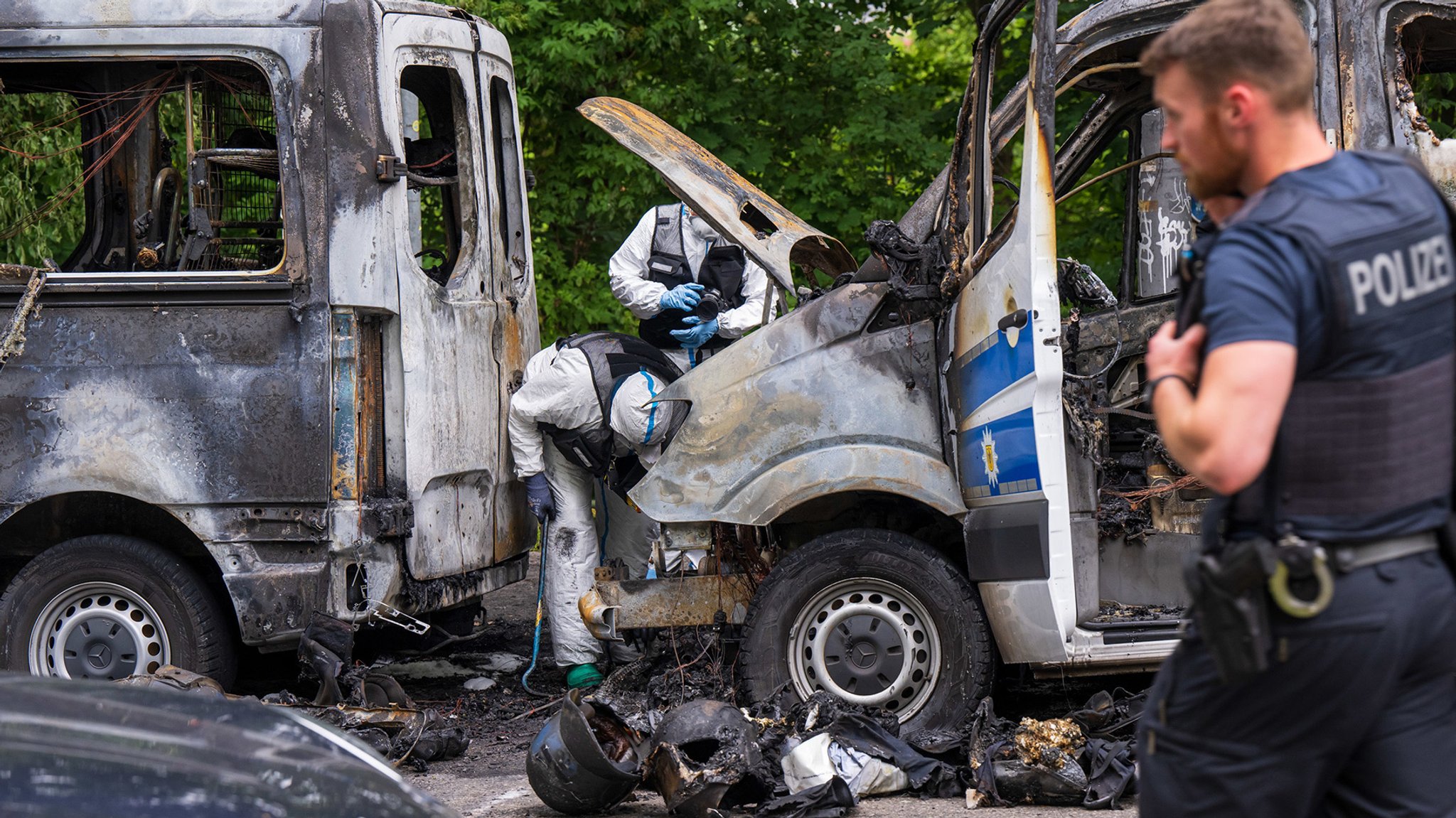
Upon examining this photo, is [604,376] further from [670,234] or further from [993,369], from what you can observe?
[993,369]

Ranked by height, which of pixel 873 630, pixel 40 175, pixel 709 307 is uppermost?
pixel 40 175

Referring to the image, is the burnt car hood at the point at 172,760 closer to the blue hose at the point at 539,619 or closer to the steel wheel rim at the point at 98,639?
the steel wheel rim at the point at 98,639

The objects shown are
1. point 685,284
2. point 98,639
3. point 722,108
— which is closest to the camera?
point 98,639

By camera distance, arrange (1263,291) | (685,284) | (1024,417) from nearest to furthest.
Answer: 1. (1263,291)
2. (1024,417)
3. (685,284)

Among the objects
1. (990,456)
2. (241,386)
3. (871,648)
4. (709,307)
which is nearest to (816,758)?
(871,648)

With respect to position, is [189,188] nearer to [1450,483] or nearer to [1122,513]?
[1122,513]

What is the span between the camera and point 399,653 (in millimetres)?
6980

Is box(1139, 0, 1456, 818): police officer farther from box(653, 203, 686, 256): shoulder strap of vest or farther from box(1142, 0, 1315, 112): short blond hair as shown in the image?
box(653, 203, 686, 256): shoulder strap of vest

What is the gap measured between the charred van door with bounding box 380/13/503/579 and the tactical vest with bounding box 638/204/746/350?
38.2 inches

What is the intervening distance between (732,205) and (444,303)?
1215 millimetres

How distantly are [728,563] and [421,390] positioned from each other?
4.46 ft

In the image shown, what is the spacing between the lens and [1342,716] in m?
2.15

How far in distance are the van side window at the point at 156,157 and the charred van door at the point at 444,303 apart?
0.54 meters

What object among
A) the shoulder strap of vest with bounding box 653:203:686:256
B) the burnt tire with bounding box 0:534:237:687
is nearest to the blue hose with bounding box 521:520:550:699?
the burnt tire with bounding box 0:534:237:687
